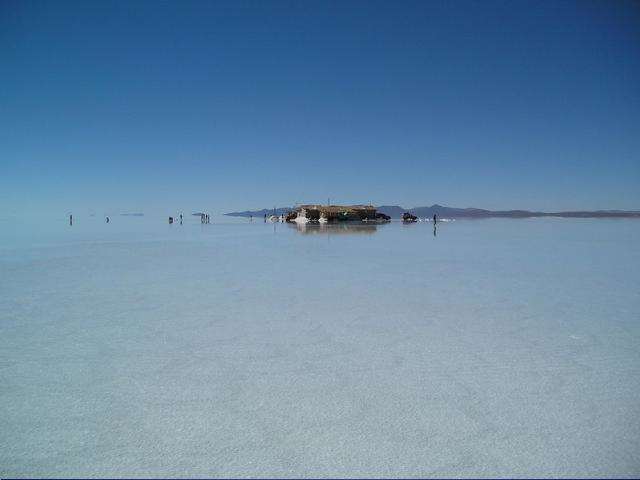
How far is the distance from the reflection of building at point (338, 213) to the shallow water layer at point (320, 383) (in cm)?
8068

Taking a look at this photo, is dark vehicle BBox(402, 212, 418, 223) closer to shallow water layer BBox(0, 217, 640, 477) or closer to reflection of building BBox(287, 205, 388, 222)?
reflection of building BBox(287, 205, 388, 222)

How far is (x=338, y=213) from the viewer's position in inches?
3629

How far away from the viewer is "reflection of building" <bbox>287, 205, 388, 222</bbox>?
90.9 m

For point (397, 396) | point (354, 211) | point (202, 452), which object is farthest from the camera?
point (354, 211)

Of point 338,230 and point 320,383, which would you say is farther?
point 338,230

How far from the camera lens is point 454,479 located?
3145 mm

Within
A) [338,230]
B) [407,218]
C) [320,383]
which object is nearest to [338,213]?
[407,218]

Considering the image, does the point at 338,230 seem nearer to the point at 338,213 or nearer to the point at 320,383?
the point at 338,213

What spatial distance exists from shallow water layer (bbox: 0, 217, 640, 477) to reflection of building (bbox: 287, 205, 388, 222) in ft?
265

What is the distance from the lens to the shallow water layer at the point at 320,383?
341cm

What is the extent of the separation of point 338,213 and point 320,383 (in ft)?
288

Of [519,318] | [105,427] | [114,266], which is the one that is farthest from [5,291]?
[519,318]

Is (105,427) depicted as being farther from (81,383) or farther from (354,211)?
(354,211)

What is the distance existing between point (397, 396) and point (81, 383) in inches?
147
